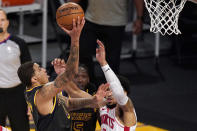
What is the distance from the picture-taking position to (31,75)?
17.4 ft

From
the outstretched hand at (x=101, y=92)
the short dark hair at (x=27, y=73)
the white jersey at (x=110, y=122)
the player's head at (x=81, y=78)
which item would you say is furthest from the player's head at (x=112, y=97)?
the short dark hair at (x=27, y=73)

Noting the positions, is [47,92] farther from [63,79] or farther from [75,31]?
[75,31]

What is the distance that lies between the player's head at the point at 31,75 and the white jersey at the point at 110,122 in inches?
29.5

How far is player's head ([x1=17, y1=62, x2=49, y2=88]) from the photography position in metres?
5.30

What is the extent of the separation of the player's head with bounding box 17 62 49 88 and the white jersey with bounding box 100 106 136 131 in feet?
2.46

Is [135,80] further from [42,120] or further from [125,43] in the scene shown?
[42,120]

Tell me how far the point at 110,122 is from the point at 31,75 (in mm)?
921

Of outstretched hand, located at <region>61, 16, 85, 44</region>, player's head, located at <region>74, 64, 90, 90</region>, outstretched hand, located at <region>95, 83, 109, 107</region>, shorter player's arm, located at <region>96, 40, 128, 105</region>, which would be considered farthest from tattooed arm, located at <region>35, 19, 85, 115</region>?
player's head, located at <region>74, 64, 90, 90</region>

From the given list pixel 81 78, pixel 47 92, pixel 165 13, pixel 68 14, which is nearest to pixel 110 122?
pixel 81 78

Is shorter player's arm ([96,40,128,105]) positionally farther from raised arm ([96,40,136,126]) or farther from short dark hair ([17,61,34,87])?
short dark hair ([17,61,34,87])

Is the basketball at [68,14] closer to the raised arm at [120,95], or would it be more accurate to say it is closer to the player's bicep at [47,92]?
the raised arm at [120,95]

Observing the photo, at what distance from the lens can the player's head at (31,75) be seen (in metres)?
5.30

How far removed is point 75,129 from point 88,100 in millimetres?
743

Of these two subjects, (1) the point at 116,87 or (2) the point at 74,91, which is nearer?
(1) the point at 116,87
